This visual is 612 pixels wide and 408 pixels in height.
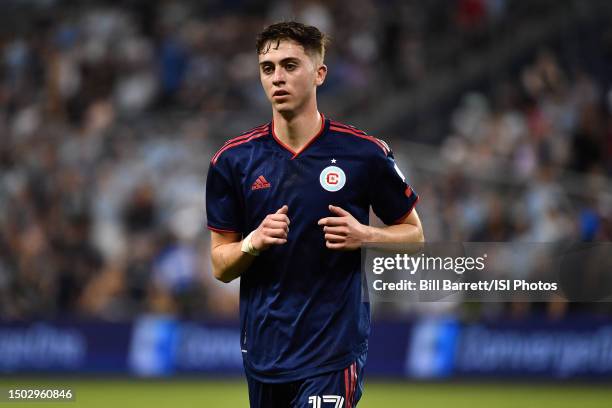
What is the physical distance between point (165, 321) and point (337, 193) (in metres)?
8.83

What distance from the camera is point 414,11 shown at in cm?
1703

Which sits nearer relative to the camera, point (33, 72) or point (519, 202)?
point (519, 202)

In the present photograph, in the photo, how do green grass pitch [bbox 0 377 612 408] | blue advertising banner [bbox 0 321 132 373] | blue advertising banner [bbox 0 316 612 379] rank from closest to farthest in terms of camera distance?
green grass pitch [bbox 0 377 612 408] < blue advertising banner [bbox 0 316 612 379] < blue advertising banner [bbox 0 321 132 373]

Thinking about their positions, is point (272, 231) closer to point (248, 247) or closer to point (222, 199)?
point (248, 247)

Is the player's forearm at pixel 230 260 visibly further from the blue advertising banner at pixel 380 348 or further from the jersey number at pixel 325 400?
the blue advertising banner at pixel 380 348

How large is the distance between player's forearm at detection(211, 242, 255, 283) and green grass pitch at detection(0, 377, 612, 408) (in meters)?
5.50

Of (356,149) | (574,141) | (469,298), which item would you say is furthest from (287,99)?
(574,141)

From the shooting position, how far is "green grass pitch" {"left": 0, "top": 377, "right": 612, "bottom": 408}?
37.4ft

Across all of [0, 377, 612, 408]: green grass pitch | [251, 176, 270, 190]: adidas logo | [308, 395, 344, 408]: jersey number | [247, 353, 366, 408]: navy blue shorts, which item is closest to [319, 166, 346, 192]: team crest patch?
[251, 176, 270, 190]: adidas logo

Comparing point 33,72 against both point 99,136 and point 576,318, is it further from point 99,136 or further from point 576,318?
point 576,318

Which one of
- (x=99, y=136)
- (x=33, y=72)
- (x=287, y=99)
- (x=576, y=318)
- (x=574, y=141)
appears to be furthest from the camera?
(x=33, y=72)

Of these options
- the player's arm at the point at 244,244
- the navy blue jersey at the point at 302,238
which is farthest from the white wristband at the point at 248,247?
the navy blue jersey at the point at 302,238

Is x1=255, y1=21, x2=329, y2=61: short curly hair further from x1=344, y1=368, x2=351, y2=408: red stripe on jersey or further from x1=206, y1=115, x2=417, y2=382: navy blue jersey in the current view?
x1=344, y1=368, x2=351, y2=408: red stripe on jersey

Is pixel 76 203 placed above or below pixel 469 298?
above
